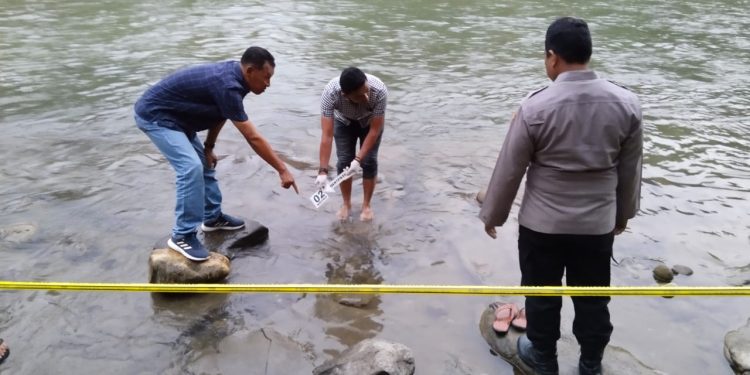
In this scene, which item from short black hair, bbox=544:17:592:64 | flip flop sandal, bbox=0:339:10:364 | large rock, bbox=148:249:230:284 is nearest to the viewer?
short black hair, bbox=544:17:592:64

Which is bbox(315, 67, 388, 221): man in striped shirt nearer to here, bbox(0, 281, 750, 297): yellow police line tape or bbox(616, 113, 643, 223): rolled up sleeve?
bbox(0, 281, 750, 297): yellow police line tape

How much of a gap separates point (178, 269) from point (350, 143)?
1877mm

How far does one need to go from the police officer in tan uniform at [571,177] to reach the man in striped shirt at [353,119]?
184 centimetres

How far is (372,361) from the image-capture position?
3.27 m

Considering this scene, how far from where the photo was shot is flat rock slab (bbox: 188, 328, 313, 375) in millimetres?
3521

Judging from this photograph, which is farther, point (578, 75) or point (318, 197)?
point (318, 197)

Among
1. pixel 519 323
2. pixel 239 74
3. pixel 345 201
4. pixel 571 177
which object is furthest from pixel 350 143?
pixel 571 177

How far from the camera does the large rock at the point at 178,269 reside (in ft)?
13.9

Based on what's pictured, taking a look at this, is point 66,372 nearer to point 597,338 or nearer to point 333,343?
point 333,343

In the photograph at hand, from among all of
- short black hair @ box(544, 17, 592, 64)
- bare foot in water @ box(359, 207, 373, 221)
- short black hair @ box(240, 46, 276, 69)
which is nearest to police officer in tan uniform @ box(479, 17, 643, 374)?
short black hair @ box(544, 17, 592, 64)

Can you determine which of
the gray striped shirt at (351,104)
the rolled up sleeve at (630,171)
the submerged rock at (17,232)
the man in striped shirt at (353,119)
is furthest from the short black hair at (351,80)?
the submerged rock at (17,232)

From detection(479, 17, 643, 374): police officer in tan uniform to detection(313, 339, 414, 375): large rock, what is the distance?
0.77 m

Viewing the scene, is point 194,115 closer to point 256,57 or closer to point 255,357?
point 256,57

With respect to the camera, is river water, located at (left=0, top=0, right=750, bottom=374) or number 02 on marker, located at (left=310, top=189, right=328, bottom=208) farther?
number 02 on marker, located at (left=310, top=189, right=328, bottom=208)
